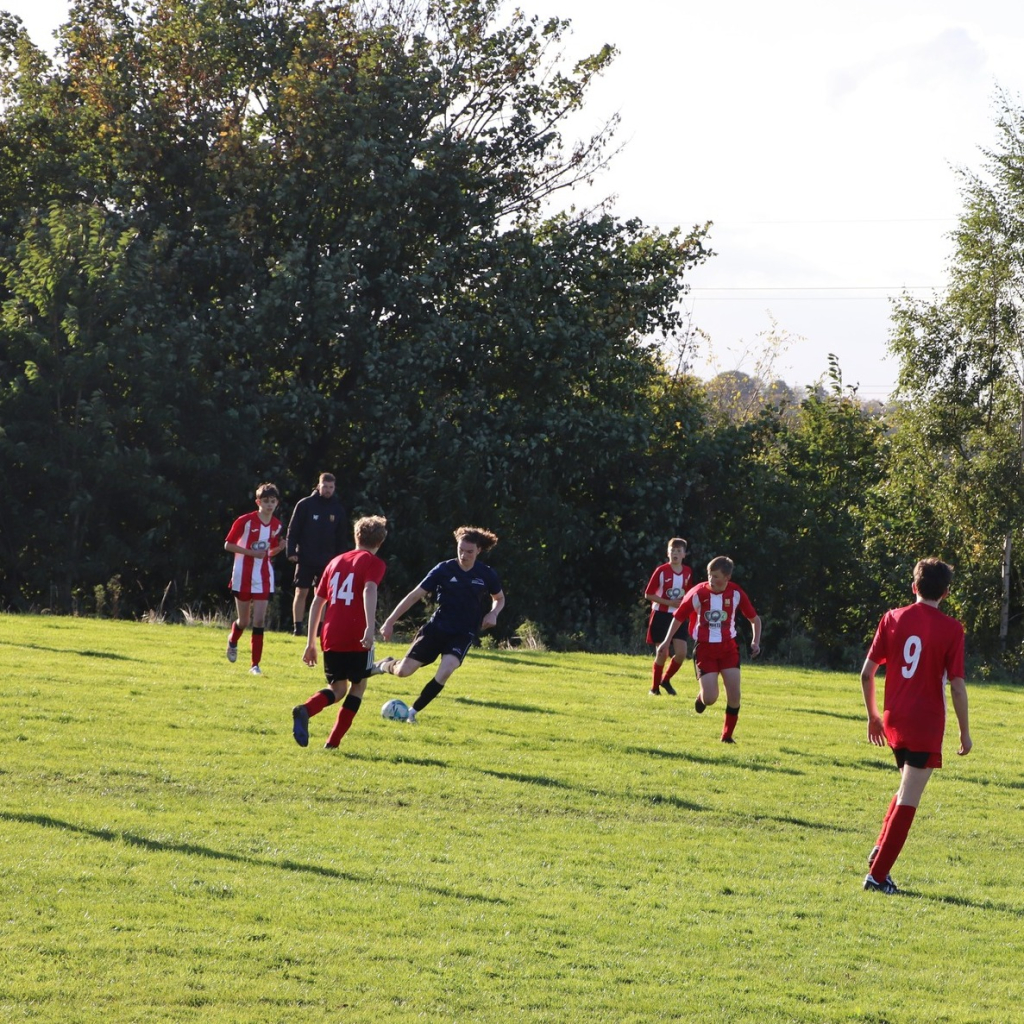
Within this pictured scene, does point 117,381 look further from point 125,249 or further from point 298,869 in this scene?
point 298,869

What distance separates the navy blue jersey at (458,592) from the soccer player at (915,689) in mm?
5042

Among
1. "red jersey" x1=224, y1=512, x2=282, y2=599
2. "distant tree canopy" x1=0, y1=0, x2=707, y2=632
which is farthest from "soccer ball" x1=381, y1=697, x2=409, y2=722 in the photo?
"distant tree canopy" x1=0, y1=0, x2=707, y2=632

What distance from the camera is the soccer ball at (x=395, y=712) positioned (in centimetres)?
1390

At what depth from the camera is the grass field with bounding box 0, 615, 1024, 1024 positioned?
6230 mm

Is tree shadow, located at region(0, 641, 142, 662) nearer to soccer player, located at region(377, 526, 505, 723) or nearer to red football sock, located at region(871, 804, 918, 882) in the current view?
soccer player, located at region(377, 526, 505, 723)

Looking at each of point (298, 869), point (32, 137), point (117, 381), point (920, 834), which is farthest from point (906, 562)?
point (298, 869)

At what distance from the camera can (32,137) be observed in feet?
106

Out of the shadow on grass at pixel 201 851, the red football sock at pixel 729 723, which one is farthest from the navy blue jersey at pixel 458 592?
the shadow on grass at pixel 201 851

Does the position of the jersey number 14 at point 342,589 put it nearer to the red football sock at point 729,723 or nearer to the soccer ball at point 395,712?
the soccer ball at point 395,712

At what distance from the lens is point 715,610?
1449cm

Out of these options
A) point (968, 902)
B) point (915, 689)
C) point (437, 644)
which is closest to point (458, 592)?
point (437, 644)

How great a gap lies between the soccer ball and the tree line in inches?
598

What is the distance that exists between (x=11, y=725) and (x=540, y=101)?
24.4m

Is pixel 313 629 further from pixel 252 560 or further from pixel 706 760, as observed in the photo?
pixel 252 560
